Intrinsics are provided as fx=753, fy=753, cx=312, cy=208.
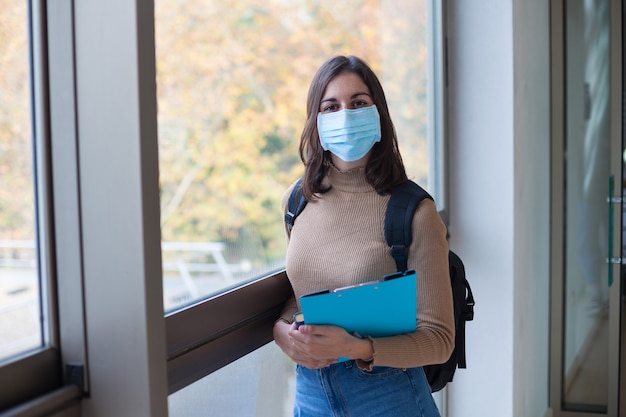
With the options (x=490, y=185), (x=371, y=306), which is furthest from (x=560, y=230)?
(x=371, y=306)

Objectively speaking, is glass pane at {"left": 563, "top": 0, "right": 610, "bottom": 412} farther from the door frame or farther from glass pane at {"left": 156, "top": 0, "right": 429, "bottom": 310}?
glass pane at {"left": 156, "top": 0, "right": 429, "bottom": 310}

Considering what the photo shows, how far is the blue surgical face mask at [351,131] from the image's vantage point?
62.1 inches

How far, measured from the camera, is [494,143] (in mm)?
2877

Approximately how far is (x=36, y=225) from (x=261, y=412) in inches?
33.8

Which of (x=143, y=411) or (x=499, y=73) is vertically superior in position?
(x=499, y=73)

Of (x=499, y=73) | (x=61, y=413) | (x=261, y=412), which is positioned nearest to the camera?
(x=61, y=413)

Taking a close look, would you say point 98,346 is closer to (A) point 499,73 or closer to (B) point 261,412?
(B) point 261,412

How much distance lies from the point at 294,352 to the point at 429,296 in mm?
295

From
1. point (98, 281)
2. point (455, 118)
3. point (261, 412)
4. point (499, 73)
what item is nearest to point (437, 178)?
point (455, 118)

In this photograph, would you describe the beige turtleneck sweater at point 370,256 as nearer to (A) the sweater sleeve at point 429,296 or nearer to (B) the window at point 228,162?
(A) the sweater sleeve at point 429,296

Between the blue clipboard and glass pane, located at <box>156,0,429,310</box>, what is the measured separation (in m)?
0.26

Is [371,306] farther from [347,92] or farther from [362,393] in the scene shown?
[347,92]

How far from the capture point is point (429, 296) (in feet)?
4.90

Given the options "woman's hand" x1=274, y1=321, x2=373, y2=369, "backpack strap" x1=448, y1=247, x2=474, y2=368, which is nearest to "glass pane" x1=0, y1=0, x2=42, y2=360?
"woman's hand" x1=274, y1=321, x2=373, y2=369
